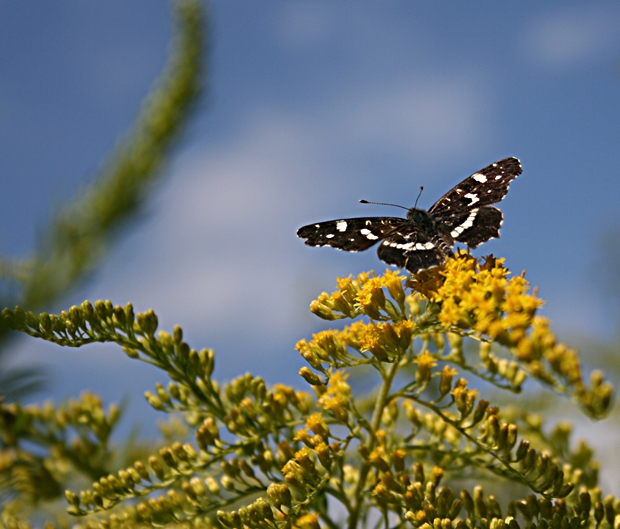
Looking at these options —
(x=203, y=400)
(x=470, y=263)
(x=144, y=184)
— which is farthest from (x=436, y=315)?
(x=144, y=184)

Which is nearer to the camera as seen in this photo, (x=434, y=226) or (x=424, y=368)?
(x=424, y=368)

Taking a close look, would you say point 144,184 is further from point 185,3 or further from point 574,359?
point 574,359

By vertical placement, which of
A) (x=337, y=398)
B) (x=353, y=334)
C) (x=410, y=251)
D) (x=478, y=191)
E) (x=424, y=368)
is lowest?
(x=337, y=398)

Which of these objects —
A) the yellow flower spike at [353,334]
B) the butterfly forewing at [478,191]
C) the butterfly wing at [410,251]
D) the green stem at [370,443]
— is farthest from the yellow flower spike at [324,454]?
the butterfly forewing at [478,191]

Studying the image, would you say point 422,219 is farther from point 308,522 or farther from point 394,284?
point 308,522

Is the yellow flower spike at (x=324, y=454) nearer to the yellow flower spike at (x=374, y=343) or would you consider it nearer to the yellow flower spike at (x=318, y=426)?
the yellow flower spike at (x=318, y=426)

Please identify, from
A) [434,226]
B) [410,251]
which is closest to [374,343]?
[410,251]

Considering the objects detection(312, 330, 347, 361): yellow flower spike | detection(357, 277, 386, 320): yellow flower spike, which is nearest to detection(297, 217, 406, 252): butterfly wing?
detection(357, 277, 386, 320): yellow flower spike
